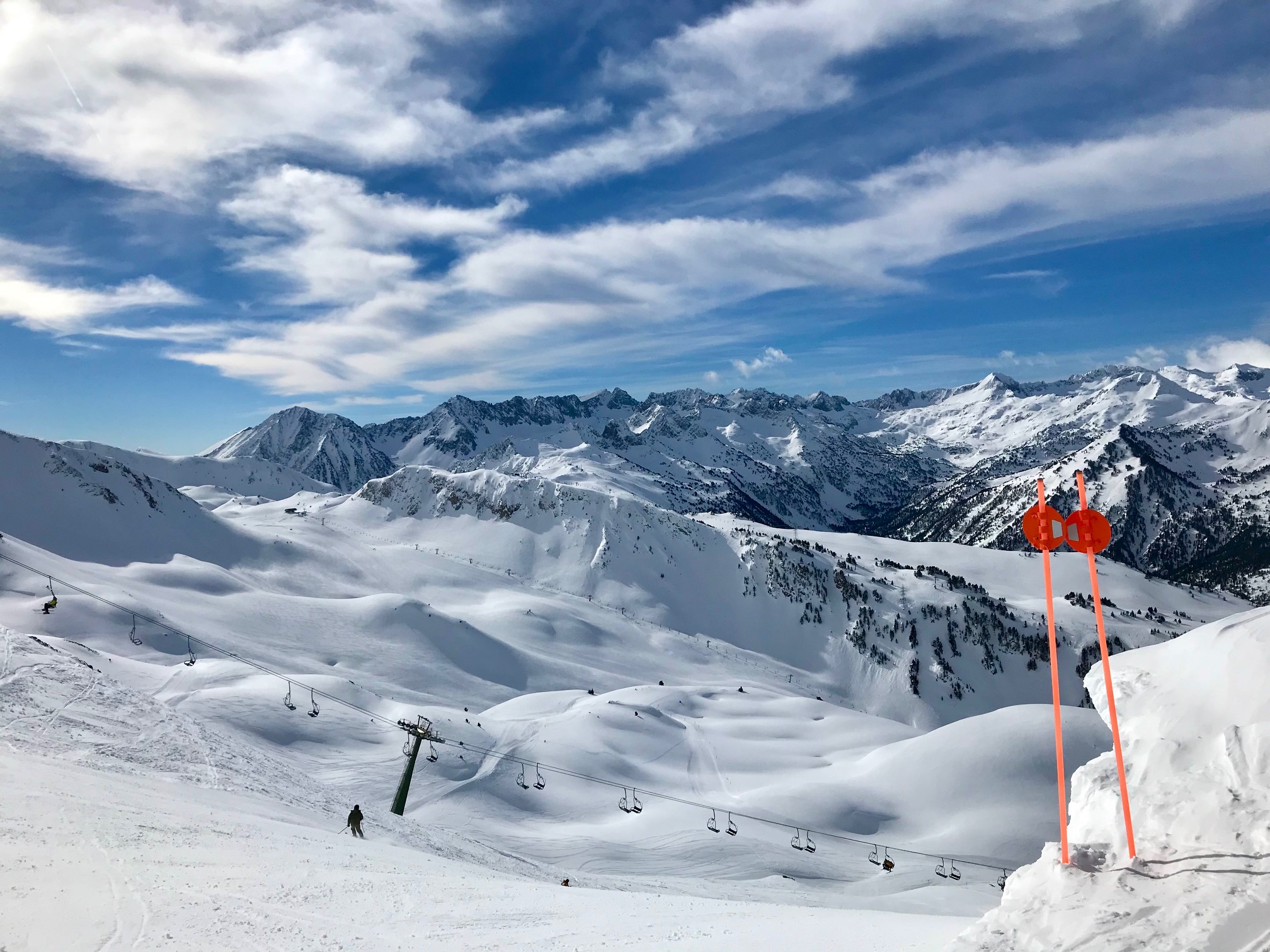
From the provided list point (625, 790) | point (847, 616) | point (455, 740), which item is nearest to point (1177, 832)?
point (625, 790)

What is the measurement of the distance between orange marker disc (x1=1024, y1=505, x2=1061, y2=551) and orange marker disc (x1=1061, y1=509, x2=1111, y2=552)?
101 mm

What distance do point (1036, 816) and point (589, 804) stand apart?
112ft

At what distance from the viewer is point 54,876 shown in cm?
1242

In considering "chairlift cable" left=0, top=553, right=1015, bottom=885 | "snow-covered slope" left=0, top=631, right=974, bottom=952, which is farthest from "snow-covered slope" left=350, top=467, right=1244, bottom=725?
"snow-covered slope" left=0, top=631, right=974, bottom=952

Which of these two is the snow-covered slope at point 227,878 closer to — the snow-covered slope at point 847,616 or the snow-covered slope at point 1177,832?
the snow-covered slope at point 1177,832

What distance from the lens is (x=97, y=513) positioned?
117375 millimetres

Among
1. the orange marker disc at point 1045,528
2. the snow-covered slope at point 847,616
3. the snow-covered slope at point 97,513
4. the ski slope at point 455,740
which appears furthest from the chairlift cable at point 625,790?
the snow-covered slope at point 847,616

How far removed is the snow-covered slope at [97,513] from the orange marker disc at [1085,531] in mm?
128056

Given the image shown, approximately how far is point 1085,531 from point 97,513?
15101 cm

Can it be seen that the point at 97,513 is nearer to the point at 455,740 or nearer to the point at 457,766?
the point at 455,740

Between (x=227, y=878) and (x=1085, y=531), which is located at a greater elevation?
(x=1085, y=531)

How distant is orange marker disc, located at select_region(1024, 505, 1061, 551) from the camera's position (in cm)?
995

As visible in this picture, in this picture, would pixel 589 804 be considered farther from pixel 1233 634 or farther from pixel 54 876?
pixel 1233 634

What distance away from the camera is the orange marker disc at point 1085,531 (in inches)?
400
